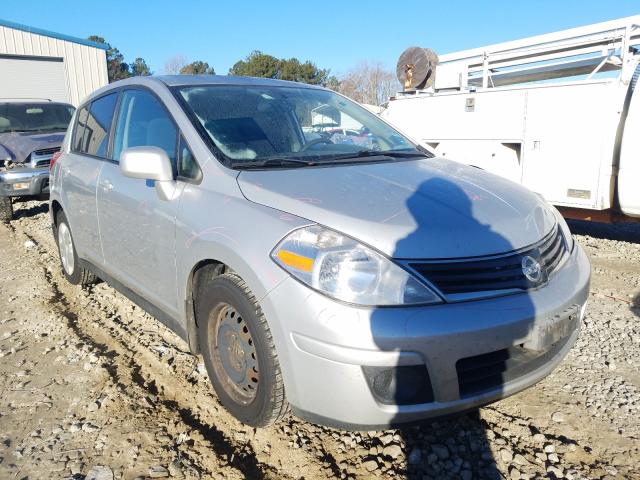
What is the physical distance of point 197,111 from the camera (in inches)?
114

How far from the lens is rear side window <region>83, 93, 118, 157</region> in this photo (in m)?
3.74

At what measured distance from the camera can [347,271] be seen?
201 cm

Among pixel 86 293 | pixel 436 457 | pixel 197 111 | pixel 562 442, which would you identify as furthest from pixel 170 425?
pixel 86 293

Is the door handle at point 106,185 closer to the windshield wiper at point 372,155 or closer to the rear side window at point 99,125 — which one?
the rear side window at point 99,125

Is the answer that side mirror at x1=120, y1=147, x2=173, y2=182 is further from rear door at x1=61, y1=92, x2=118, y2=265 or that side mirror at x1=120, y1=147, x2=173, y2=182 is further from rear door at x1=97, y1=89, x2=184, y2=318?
rear door at x1=61, y1=92, x2=118, y2=265

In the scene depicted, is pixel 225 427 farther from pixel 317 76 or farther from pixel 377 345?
pixel 317 76

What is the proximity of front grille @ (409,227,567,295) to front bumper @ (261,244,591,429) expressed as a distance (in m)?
0.06

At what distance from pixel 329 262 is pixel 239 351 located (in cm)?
72

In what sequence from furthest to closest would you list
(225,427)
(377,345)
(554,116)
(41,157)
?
(41,157)
(554,116)
(225,427)
(377,345)

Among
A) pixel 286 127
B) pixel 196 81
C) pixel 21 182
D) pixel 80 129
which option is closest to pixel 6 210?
pixel 21 182

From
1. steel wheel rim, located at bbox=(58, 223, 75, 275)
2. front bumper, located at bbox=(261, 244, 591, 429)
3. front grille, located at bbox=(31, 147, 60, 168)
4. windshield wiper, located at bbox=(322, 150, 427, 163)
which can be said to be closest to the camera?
front bumper, located at bbox=(261, 244, 591, 429)

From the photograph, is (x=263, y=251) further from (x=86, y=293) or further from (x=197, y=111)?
(x=86, y=293)

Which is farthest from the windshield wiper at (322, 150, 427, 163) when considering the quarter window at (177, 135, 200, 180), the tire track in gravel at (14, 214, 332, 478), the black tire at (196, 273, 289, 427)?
the tire track in gravel at (14, 214, 332, 478)

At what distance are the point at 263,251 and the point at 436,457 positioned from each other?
121 cm
